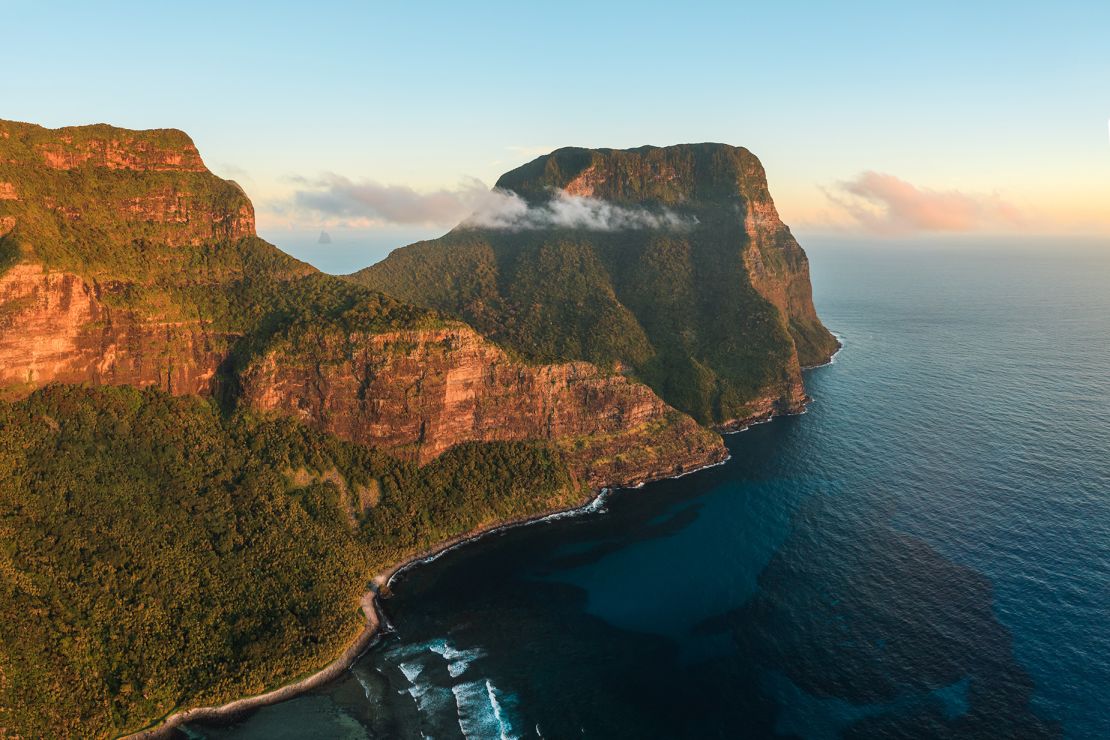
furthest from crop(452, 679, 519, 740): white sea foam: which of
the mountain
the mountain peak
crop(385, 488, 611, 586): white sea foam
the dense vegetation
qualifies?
the mountain peak

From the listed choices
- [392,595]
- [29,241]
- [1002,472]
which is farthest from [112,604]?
[1002,472]

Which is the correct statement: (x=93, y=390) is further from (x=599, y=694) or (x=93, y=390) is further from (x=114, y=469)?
(x=599, y=694)

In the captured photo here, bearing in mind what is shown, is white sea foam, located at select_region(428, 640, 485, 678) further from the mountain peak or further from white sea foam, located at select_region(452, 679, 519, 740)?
the mountain peak

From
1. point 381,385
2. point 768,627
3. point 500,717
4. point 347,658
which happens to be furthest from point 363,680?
point 768,627

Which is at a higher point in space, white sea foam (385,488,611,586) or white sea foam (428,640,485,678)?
white sea foam (385,488,611,586)

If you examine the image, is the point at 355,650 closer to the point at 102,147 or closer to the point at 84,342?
the point at 84,342

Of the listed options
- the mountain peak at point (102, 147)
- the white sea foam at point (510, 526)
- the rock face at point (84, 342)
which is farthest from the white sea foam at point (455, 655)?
the mountain peak at point (102, 147)
